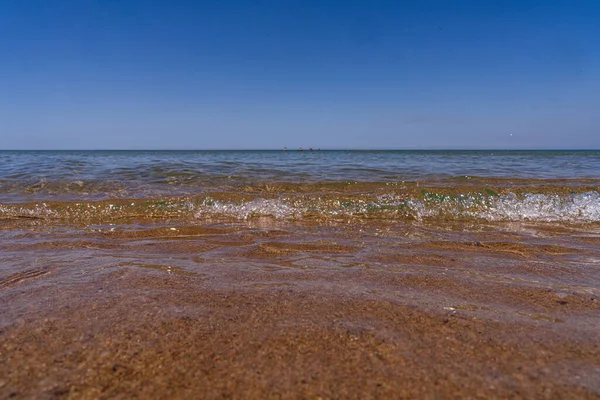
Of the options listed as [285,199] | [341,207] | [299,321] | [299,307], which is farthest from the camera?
[285,199]

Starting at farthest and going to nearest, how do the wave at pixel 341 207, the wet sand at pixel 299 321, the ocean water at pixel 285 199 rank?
1. the ocean water at pixel 285 199
2. the wave at pixel 341 207
3. the wet sand at pixel 299 321

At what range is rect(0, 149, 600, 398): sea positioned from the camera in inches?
52.2

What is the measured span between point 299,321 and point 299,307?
0.66 ft

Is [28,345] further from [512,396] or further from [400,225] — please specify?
[400,225]

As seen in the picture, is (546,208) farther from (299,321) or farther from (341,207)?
(299,321)

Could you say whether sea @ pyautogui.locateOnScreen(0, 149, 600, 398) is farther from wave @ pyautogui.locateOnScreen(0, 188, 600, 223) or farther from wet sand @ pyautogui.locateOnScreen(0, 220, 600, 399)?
wave @ pyautogui.locateOnScreen(0, 188, 600, 223)

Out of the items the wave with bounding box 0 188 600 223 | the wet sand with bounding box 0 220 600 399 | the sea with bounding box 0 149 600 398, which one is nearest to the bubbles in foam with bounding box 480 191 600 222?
the wave with bounding box 0 188 600 223

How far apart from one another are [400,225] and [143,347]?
13.4 ft

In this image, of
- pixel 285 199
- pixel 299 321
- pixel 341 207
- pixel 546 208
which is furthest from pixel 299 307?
pixel 546 208

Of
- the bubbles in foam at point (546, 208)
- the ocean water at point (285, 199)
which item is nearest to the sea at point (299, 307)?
the bubbles in foam at point (546, 208)

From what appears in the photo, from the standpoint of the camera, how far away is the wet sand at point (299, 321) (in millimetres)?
1301

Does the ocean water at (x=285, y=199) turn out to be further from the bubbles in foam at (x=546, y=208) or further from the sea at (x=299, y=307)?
the sea at (x=299, y=307)

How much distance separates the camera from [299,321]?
→ 6.00ft

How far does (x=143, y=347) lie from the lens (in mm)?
1540
